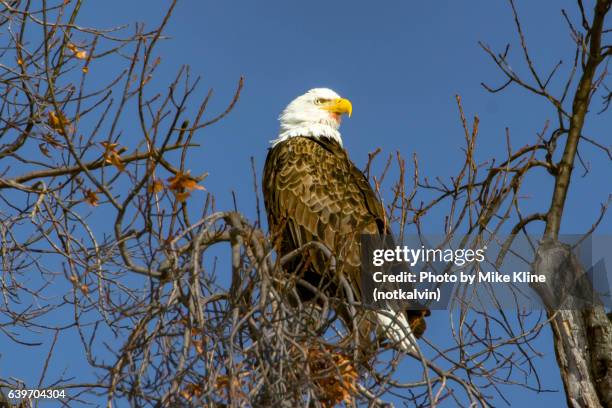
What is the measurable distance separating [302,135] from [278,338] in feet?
16.2

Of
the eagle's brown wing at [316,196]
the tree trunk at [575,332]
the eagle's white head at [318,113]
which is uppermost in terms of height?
the eagle's white head at [318,113]

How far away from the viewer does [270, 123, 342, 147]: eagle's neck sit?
9.04 metres

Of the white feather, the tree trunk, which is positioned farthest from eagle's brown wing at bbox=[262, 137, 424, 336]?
the tree trunk

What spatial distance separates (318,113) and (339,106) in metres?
0.22

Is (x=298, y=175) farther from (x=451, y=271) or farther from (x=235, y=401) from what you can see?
(x=235, y=401)

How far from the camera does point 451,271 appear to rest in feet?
20.4

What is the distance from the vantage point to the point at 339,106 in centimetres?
931

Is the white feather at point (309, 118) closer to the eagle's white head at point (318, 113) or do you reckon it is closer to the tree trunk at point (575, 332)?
the eagle's white head at point (318, 113)

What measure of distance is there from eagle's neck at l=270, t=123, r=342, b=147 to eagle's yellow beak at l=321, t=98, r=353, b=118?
0.56 ft

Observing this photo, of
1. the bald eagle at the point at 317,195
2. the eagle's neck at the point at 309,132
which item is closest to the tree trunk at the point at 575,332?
the bald eagle at the point at 317,195

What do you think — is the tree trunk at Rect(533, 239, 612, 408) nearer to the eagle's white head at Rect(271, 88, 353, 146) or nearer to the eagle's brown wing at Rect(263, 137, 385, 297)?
the eagle's brown wing at Rect(263, 137, 385, 297)

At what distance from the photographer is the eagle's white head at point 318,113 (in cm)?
926

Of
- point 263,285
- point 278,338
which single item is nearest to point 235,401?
point 278,338

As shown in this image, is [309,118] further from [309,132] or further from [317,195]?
[317,195]
